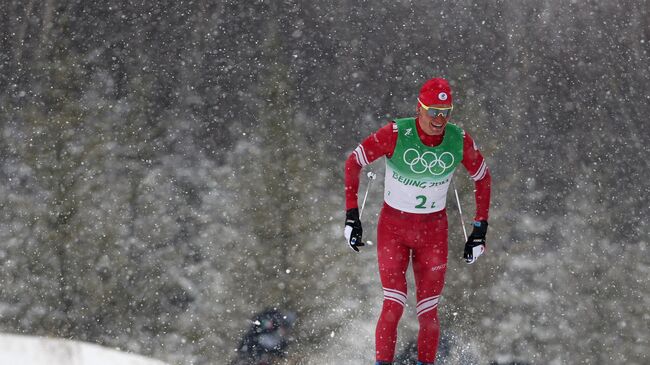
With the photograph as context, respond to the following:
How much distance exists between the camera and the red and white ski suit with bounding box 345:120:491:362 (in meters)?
6.62

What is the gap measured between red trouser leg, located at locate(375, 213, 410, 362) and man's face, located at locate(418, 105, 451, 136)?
3.54 feet

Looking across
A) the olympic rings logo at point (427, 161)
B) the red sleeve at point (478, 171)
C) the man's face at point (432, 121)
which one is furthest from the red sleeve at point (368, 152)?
the red sleeve at point (478, 171)

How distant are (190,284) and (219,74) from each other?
3247 millimetres

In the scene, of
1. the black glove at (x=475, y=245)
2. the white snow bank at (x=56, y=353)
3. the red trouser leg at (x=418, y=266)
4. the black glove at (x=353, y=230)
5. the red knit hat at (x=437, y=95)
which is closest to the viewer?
the red knit hat at (x=437, y=95)

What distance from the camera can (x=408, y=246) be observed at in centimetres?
693

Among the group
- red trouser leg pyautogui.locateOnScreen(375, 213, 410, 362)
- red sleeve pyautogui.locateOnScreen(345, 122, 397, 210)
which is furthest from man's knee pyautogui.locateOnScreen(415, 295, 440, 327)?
red sleeve pyautogui.locateOnScreen(345, 122, 397, 210)

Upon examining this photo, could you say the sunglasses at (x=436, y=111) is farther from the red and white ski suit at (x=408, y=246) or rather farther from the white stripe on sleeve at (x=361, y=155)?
the white stripe on sleeve at (x=361, y=155)

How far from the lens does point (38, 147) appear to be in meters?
9.46

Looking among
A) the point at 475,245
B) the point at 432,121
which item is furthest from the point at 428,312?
the point at 432,121

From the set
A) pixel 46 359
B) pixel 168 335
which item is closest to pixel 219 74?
pixel 168 335

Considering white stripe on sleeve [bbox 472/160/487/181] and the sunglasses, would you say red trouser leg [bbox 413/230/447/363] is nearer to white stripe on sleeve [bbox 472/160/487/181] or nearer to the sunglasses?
white stripe on sleeve [bbox 472/160/487/181]

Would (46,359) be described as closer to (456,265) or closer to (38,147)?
(38,147)

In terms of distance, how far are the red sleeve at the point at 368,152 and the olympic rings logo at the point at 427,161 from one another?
0.19 m

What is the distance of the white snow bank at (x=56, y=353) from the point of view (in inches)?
315
